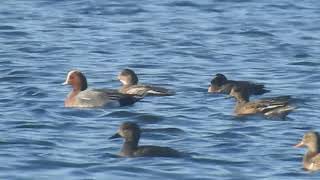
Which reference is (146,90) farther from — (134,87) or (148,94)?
(134,87)

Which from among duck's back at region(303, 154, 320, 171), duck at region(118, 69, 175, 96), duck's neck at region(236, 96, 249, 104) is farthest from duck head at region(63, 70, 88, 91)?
duck's back at region(303, 154, 320, 171)

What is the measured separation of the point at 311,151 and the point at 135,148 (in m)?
2.30

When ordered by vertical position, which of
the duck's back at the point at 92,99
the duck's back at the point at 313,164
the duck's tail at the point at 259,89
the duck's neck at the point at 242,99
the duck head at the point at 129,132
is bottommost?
the duck's back at the point at 313,164

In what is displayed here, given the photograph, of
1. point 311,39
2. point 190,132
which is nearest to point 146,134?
point 190,132

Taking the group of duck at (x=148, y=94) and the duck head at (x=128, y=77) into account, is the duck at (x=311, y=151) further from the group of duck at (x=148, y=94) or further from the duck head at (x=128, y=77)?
the duck head at (x=128, y=77)

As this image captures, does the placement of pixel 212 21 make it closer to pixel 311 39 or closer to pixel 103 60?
pixel 311 39

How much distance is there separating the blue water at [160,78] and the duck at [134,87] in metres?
0.18

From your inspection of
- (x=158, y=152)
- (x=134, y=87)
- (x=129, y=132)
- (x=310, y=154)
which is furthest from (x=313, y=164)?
(x=134, y=87)

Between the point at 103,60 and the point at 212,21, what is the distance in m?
6.66

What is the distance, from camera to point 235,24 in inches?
1394

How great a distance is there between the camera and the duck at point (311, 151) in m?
19.1

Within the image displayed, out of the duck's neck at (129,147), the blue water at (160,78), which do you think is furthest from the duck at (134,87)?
the duck's neck at (129,147)

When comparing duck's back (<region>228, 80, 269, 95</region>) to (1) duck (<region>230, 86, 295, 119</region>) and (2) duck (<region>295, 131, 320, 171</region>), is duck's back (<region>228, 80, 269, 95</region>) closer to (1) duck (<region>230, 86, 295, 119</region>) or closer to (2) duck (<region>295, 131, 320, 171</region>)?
(1) duck (<region>230, 86, 295, 119</region>)

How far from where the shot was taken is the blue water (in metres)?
19.4
